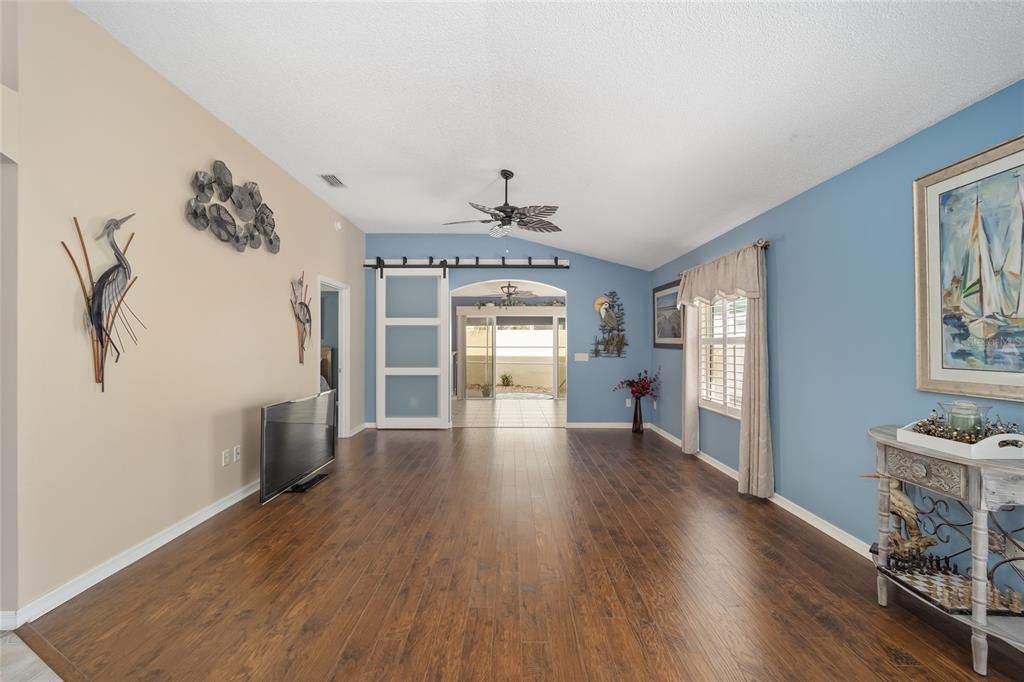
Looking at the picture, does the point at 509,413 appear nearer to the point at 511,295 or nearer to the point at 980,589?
the point at 511,295

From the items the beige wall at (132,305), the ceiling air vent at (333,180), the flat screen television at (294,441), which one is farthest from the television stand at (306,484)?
the ceiling air vent at (333,180)

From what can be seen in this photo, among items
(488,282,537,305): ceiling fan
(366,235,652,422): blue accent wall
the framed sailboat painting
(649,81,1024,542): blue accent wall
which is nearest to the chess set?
(649,81,1024,542): blue accent wall

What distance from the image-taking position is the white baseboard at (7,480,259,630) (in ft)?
7.11

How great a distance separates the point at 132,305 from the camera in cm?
276

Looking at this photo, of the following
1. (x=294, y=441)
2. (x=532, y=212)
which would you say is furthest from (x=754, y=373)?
(x=294, y=441)

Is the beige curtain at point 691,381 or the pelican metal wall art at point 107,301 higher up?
the pelican metal wall art at point 107,301

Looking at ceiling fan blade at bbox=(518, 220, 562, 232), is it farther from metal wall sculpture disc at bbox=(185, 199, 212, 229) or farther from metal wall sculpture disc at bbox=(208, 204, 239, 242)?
metal wall sculpture disc at bbox=(185, 199, 212, 229)

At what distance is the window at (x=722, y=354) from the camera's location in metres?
4.58

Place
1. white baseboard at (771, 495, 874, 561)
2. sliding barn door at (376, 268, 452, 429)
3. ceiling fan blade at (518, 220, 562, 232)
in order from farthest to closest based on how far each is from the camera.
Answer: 1. sliding barn door at (376, 268, 452, 429)
2. ceiling fan blade at (518, 220, 562, 232)
3. white baseboard at (771, 495, 874, 561)

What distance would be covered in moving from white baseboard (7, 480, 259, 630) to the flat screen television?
36 cm

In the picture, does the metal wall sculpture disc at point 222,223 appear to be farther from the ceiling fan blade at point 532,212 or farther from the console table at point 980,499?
the console table at point 980,499

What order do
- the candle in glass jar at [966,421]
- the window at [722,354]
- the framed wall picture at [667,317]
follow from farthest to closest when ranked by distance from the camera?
the framed wall picture at [667,317] → the window at [722,354] → the candle in glass jar at [966,421]

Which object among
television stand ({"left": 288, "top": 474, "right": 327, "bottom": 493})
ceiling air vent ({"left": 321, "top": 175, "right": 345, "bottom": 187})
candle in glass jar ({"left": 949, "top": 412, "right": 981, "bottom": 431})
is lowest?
television stand ({"left": 288, "top": 474, "right": 327, "bottom": 493})

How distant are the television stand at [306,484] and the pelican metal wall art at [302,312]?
1171mm
